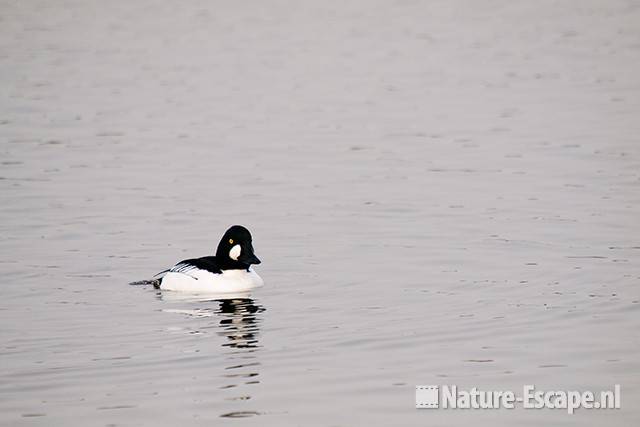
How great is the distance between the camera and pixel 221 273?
16.0 metres

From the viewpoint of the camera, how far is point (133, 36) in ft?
158

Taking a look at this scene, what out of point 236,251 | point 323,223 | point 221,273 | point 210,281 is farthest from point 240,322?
point 323,223

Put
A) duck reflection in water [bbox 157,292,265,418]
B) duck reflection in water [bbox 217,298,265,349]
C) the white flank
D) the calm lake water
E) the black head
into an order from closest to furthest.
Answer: duck reflection in water [bbox 157,292,265,418], the calm lake water, duck reflection in water [bbox 217,298,265,349], the white flank, the black head

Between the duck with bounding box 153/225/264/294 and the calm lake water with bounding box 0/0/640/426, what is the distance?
Answer: 233 mm

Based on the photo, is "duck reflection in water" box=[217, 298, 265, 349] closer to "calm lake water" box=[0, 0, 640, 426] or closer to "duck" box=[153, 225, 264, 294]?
"calm lake water" box=[0, 0, 640, 426]

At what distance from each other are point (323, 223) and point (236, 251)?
400cm

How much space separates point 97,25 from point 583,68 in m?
20.9

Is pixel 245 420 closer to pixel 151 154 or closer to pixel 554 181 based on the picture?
pixel 554 181

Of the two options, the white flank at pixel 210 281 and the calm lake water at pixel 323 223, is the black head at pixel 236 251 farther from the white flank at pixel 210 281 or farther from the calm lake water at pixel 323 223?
the calm lake water at pixel 323 223

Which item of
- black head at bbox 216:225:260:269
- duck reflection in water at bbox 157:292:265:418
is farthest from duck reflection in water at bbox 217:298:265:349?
black head at bbox 216:225:260:269

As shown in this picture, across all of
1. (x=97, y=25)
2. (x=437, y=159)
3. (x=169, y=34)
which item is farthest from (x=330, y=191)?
(x=97, y=25)

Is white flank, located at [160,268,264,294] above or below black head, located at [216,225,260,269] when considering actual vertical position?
below

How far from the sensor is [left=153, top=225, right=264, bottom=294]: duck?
1575 cm

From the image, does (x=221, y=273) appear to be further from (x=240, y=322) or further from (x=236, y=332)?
(x=236, y=332)
